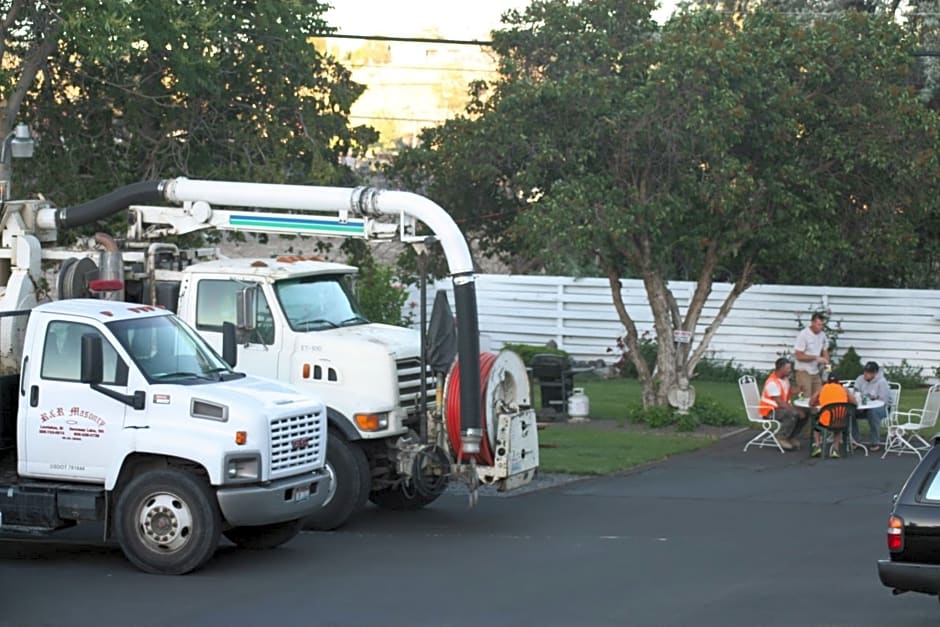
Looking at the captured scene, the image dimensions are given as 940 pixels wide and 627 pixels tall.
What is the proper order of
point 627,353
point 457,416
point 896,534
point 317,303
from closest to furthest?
point 896,534
point 457,416
point 317,303
point 627,353

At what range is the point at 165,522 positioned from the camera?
13.8 metres

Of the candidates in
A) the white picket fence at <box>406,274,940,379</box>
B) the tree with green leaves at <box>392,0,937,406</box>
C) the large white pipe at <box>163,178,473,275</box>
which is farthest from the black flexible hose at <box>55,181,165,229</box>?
the white picket fence at <box>406,274,940,379</box>

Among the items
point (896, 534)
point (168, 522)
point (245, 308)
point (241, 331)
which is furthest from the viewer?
point (241, 331)

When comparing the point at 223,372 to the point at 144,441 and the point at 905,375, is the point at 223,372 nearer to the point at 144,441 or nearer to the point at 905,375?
the point at 144,441

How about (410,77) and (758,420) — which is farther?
(410,77)

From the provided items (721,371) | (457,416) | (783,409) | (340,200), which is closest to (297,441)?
(457,416)

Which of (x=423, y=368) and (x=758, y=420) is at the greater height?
(x=423, y=368)

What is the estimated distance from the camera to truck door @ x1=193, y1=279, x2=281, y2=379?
1653 cm

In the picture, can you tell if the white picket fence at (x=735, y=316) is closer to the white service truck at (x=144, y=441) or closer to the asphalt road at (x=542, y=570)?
the asphalt road at (x=542, y=570)

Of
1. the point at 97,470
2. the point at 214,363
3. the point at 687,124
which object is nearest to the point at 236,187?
the point at 214,363

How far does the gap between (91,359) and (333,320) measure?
3693mm

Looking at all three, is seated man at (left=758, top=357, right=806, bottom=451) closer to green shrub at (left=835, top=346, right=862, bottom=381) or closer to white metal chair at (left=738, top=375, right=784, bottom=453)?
white metal chair at (left=738, top=375, right=784, bottom=453)

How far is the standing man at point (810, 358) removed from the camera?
81.1ft

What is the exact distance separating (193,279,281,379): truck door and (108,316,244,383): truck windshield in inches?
55.2
